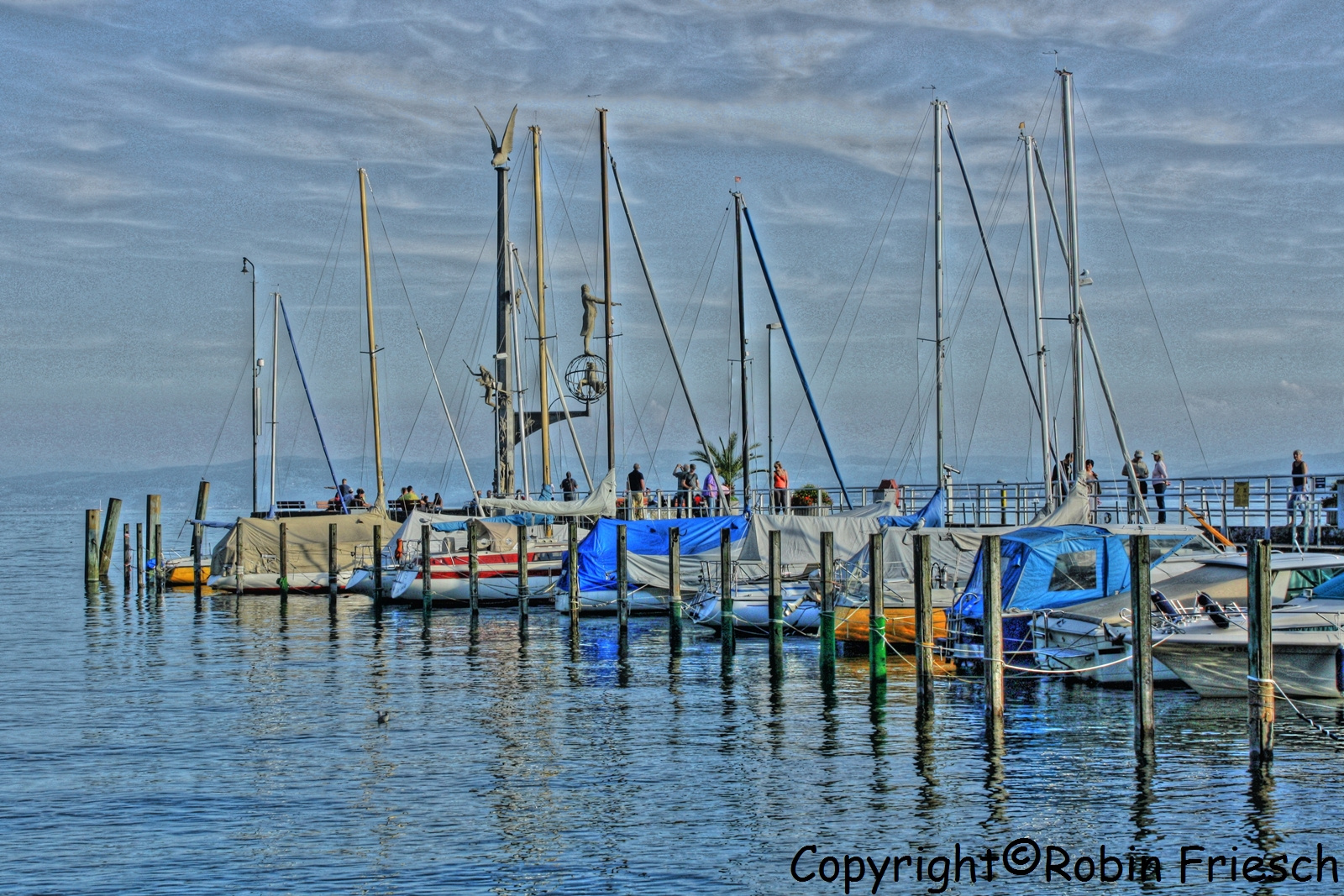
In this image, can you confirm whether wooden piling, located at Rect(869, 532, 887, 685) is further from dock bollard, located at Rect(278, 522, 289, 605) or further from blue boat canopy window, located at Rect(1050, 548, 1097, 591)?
dock bollard, located at Rect(278, 522, 289, 605)

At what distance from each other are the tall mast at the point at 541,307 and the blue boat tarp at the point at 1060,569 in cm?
2466

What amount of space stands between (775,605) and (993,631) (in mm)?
10011

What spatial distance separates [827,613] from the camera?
28938mm

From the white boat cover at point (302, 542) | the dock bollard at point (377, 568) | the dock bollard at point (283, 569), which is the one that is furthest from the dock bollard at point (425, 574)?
the white boat cover at point (302, 542)

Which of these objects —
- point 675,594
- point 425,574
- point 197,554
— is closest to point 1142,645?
point 675,594

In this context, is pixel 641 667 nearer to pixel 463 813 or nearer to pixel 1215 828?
pixel 463 813

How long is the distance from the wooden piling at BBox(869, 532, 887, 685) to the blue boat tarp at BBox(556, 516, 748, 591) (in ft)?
42.4

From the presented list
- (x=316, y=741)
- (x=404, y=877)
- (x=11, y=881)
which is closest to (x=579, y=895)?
(x=404, y=877)

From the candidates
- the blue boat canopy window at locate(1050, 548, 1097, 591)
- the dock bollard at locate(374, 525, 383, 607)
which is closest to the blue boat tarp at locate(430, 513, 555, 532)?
the dock bollard at locate(374, 525, 383, 607)

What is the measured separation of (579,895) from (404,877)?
1.90 metres

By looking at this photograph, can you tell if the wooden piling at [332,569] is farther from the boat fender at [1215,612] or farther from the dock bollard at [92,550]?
the boat fender at [1215,612]

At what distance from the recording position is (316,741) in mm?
22875

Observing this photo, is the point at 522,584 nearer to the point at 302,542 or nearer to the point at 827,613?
the point at 827,613

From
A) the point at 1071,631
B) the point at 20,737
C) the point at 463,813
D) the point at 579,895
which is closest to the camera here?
the point at 579,895
